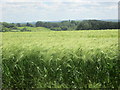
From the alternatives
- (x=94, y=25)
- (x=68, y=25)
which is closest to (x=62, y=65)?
(x=68, y=25)

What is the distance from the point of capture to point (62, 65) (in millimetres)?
2711

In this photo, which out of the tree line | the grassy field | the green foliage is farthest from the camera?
the green foliage

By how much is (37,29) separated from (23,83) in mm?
1623

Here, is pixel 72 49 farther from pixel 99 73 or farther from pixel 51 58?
pixel 99 73

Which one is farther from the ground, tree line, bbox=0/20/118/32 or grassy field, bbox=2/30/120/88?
tree line, bbox=0/20/118/32

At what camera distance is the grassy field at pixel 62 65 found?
8.73 ft

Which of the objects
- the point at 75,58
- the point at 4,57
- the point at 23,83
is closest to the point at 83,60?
the point at 75,58

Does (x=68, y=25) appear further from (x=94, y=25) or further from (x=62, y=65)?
(x=62, y=65)

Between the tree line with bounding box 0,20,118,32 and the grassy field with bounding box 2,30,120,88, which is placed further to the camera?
the tree line with bounding box 0,20,118,32

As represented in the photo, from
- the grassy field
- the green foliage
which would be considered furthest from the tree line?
the grassy field

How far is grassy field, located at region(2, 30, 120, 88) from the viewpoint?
2.66 m

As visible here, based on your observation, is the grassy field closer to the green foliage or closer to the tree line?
the tree line

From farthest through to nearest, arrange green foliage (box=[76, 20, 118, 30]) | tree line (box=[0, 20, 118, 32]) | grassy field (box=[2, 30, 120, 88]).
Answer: green foliage (box=[76, 20, 118, 30]) < tree line (box=[0, 20, 118, 32]) < grassy field (box=[2, 30, 120, 88])

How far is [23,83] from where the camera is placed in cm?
295
